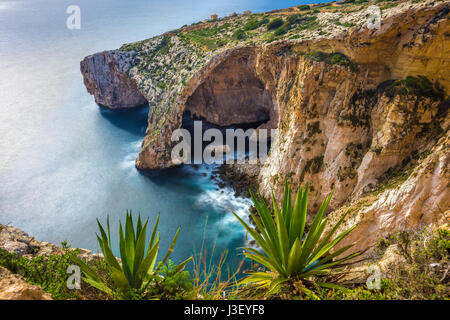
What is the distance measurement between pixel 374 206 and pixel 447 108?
4224 millimetres

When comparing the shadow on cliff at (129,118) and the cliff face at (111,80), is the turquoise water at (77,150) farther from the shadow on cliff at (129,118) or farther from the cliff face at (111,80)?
the cliff face at (111,80)

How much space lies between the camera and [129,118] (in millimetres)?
34031

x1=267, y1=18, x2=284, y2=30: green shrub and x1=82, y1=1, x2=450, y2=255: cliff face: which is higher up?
x1=267, y1=18, x2=284, y2=30: green shrub

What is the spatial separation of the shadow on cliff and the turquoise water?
0.43ft

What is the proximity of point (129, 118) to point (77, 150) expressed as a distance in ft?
26.1

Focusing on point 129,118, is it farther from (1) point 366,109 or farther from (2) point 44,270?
(2) point 44,270

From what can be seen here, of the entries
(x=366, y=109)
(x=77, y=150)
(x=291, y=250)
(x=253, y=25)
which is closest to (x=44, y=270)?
(x=291, y=250)

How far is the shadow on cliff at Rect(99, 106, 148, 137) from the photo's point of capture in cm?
3116

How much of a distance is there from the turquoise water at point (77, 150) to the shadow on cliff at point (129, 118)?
131 millimetres

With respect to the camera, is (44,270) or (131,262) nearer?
(131,262)

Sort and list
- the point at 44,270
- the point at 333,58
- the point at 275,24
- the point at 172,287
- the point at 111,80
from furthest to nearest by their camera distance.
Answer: the point at 111,80, the point at 275,24, the point at 333,58, the point at 44,270, the point at 172,287

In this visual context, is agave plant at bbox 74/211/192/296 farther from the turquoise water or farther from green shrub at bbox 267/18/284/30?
green shrub at bbox 267/18/284/30

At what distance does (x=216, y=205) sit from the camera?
1919cm

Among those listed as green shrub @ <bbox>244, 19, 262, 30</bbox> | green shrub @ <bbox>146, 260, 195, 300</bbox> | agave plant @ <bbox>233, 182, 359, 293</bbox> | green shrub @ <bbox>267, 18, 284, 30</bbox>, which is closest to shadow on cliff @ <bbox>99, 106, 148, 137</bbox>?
green shrub @ <bbox>244, 19, 262, 30</bbox>
